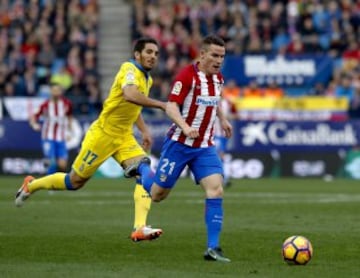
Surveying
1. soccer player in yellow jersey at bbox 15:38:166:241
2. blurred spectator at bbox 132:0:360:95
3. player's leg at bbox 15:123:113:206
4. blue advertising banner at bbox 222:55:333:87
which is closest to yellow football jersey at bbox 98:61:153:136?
soccer player in yellow jersey at bbox 15:38:166:241

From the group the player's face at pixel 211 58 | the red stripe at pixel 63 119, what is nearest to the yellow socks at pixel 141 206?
the player's face at pixel 211 58

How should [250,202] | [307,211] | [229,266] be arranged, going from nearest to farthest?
1. [229,266]
2. [307,211]
3. [250,202]

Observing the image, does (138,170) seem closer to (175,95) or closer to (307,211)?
(175,95)

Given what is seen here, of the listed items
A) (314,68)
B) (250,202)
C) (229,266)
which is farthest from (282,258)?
(314,68)

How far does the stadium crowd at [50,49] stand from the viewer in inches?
1243

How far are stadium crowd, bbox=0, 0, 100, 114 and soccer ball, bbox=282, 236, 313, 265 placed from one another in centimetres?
2045

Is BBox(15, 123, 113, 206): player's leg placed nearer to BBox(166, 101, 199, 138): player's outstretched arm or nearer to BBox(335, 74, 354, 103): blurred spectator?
BBox(166, 101, 199, 138): player's outstretched arm

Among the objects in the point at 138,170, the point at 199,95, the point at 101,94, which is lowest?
the point at 101,94

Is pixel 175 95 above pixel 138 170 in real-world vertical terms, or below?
above

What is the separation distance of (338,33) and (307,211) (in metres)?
17.0

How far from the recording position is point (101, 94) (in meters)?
33.5

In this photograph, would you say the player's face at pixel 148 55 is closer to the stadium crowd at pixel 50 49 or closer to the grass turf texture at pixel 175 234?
the grass turf texture at pixel 175 234

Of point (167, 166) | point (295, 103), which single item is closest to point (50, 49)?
point (295, 103)

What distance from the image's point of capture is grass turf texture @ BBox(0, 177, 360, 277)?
34.8 ft
